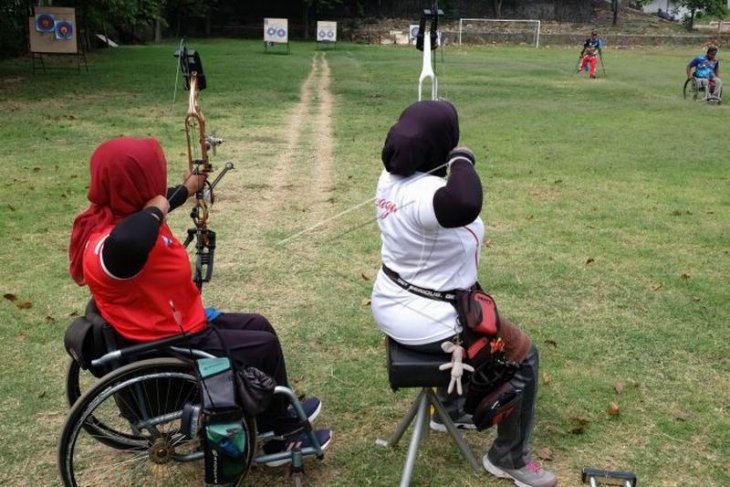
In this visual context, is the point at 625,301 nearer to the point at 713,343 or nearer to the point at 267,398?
the point at 713,343

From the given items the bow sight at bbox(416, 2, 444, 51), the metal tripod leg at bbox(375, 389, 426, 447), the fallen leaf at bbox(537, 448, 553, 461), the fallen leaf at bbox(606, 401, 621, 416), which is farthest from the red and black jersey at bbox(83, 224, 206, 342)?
the bow sight at bbox(416, 2, 444, 51)

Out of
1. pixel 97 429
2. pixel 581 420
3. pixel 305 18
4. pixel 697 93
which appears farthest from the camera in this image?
pixel 305 18

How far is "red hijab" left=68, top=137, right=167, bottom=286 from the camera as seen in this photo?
2428 millimetres

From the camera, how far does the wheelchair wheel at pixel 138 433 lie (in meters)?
2.46

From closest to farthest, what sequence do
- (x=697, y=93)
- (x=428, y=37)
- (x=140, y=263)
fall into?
(x=140, y=263) → (x=428, y=37) → (x=697, y=93)

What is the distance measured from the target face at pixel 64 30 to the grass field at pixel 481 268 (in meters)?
5.92

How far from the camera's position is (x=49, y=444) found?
321cm

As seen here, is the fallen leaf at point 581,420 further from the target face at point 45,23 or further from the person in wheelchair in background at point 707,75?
the target face at point 45,23

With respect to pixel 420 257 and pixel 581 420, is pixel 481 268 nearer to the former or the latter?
pixel 581 420

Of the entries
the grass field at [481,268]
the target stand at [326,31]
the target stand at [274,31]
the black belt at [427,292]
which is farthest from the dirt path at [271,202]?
the target stand at [326,31]

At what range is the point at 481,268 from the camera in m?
5.48

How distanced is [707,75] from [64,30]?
54.0ft

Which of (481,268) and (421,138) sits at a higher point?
(421,138)

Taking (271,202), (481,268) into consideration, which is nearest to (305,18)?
(271,202)
